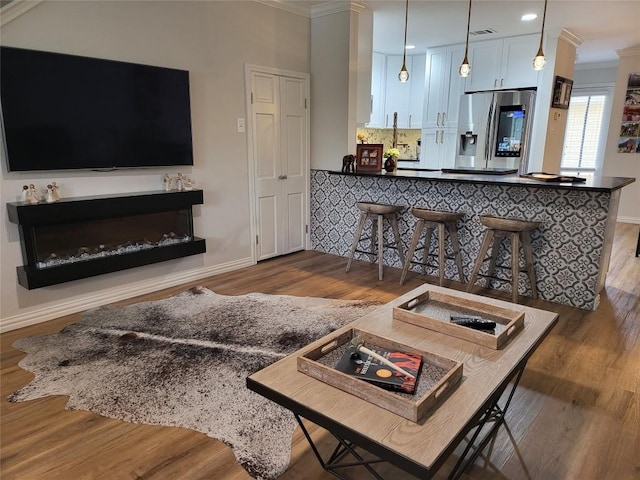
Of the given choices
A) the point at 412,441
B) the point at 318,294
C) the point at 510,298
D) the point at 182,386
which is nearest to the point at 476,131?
the point at 510,298

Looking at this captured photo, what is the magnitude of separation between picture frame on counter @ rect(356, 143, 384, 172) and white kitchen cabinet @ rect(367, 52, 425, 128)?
2665 millimetres

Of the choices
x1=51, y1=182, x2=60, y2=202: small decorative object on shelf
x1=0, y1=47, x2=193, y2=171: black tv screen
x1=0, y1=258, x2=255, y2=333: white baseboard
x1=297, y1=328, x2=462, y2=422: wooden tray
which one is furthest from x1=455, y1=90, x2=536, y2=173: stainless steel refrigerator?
x1=51, y1=182, x2=60, y2=202: small decorative object on shelf

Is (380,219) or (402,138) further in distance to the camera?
(402,138)

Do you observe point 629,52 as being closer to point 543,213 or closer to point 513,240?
point 543,213

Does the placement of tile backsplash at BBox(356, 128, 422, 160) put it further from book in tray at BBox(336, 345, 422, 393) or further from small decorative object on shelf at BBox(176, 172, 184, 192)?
book in tray at BBox(336, 345, 422, 393)

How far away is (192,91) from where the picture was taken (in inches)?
146

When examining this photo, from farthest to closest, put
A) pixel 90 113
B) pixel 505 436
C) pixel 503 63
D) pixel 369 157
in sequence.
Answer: pixel 503 63
pixel 369 157
pixel 90 113
pixel 505 436

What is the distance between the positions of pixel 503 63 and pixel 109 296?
5.33m

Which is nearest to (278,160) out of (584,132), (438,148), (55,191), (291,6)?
(291,6)

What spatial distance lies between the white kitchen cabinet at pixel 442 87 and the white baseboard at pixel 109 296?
3.72 meters

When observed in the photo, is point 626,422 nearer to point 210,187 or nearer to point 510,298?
point 510,298

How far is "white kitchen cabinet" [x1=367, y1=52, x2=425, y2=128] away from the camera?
675cm

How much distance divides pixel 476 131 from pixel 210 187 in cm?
372

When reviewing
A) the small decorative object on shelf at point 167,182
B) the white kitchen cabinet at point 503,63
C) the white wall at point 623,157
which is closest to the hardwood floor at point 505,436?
the small decorative object on shelf at point 167,182
